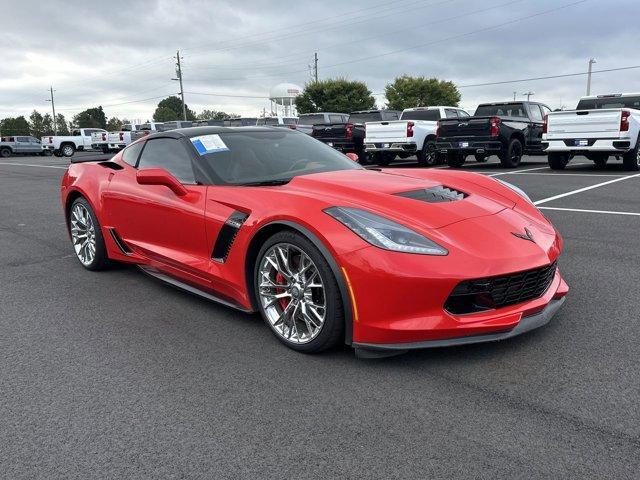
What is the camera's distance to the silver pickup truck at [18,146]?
119 feet

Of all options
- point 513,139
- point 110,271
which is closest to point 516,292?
point 110,271

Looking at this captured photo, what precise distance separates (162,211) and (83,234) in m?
1.60

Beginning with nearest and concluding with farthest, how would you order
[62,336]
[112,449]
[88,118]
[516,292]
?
[112,449]
[516,292]
[62,336]
[88,118]

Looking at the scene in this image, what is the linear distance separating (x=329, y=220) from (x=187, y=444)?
1324 millimetres

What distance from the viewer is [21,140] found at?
3644cm

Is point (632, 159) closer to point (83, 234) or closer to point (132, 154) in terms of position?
point (132, 154)

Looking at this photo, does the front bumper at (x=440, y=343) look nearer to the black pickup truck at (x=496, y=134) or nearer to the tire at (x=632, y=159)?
the tire at (x=632, y=159)

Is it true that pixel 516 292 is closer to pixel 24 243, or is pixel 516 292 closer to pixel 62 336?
pixel 62 336

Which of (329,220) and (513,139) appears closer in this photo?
(329,220)

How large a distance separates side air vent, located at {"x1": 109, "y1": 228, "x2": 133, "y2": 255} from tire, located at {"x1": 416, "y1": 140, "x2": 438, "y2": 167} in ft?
40.2

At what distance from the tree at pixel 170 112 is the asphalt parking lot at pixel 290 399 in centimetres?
11356

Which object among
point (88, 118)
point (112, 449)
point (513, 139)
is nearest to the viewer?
point (112, 449)

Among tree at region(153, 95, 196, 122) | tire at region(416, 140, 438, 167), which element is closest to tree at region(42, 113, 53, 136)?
tree at region(153, 95, 196, 122)

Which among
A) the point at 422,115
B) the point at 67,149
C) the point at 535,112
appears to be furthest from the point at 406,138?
the point at 67,149
